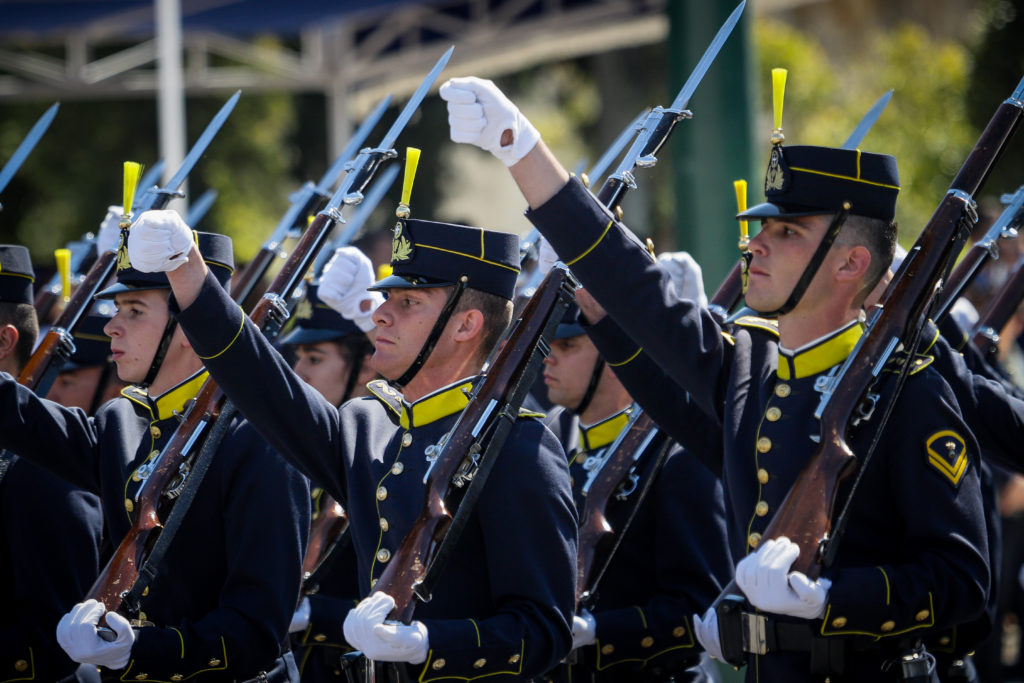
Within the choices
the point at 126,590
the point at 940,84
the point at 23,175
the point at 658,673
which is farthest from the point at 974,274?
the point at 23,175

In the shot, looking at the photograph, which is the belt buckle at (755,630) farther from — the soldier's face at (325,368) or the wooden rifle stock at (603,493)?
the soldier's face at (325,368)

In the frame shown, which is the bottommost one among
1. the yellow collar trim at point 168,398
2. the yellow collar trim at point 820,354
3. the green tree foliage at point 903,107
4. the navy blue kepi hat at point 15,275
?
the yellow collar trim at point 820,354

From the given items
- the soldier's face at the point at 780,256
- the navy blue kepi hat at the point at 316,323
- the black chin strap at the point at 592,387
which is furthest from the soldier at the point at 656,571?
the navy blue kepi hat at the point at 316,323

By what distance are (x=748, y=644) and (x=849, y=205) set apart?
1.23 metres

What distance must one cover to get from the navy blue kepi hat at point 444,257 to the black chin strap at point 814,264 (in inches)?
31.4

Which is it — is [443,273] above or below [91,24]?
below

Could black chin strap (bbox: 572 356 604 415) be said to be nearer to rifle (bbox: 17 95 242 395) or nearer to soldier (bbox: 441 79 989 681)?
soldier (bbox: 441 79 989 681)

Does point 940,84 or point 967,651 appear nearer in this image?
point 967,651

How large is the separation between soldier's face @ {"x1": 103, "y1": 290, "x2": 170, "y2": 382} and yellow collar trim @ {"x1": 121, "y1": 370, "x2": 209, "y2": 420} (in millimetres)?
64

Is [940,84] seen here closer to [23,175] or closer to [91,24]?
[91,24]

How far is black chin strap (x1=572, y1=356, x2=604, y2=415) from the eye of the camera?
5082 mm

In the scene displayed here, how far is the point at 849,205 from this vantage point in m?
3.73

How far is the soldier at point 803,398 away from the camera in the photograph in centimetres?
333

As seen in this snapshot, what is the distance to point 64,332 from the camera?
15.9ft
